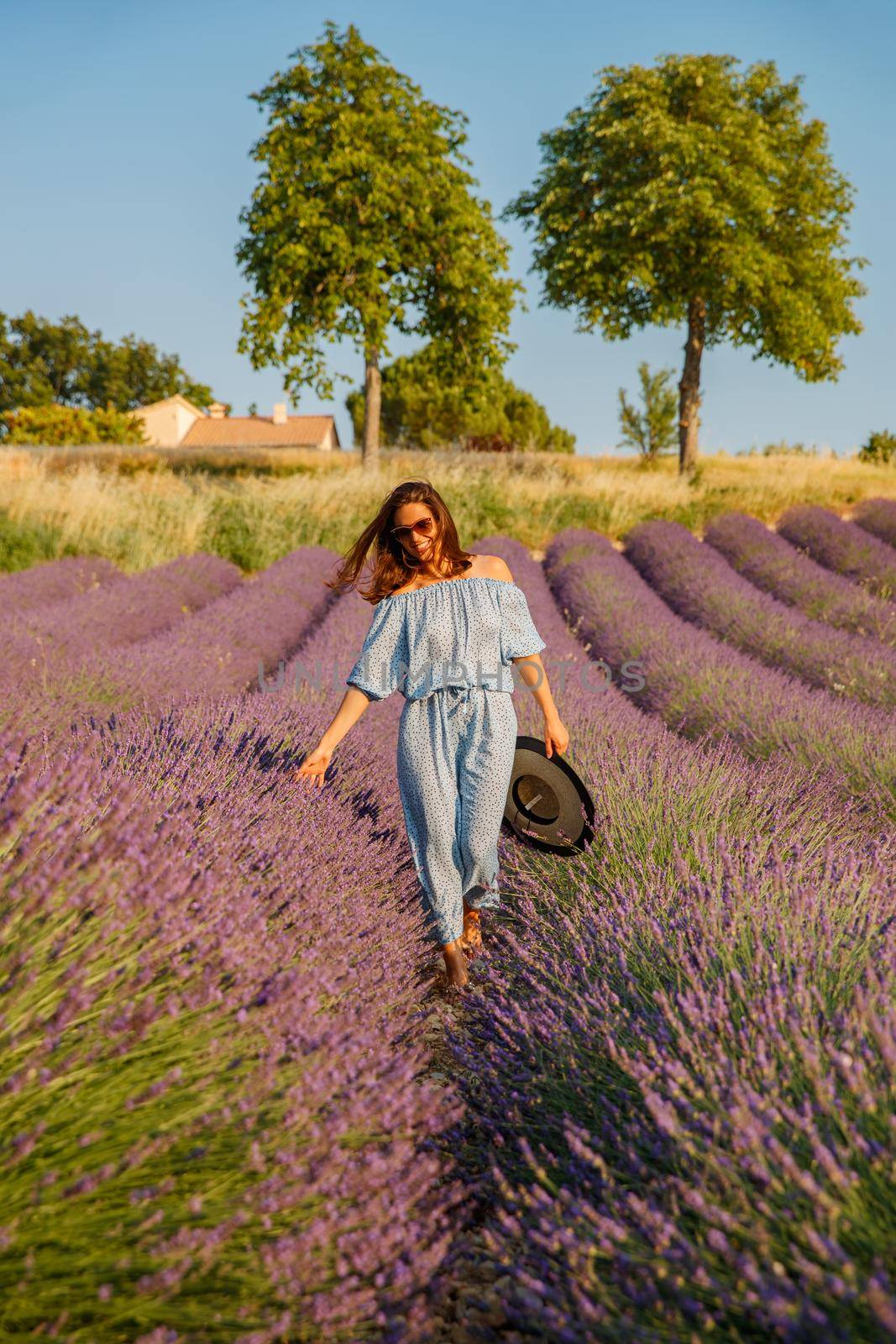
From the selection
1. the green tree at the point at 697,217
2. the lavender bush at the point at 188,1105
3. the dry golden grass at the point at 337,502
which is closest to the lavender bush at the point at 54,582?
the dry golden grass at the point at 337,502

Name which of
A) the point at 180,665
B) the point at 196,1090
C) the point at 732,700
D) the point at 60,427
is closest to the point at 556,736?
the point at 196,1090

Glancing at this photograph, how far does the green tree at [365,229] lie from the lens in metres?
18.2

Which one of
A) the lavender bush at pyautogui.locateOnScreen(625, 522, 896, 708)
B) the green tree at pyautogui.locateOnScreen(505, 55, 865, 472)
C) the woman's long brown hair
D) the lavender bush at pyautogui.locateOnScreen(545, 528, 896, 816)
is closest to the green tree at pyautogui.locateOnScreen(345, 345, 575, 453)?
the green tree at pyautogui.locateOnScreen(505, 55, 865, 472)

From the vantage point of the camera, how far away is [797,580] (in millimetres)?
8961

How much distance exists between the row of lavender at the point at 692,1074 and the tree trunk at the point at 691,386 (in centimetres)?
1808

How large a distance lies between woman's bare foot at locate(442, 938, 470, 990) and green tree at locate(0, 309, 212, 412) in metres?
55.7

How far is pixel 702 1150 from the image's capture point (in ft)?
4.53

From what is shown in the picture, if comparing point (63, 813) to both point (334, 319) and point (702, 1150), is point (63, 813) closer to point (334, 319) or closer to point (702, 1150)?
point (702, 1150)

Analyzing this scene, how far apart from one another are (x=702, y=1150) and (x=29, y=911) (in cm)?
114

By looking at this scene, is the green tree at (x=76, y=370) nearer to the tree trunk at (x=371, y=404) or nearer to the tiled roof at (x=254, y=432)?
the tiled roof at (x=254, y=432)

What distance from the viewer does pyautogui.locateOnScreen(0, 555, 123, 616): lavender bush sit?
7.39 metres

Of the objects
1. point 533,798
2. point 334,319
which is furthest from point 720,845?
point 334,319

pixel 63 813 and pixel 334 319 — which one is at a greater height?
pixel 334 319

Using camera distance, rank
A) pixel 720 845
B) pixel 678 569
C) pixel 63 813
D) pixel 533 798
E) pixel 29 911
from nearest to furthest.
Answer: pixel 29 911 → pixel 63 813 → pixel 720 845 → pixel 533 798 → pixel 678 569
